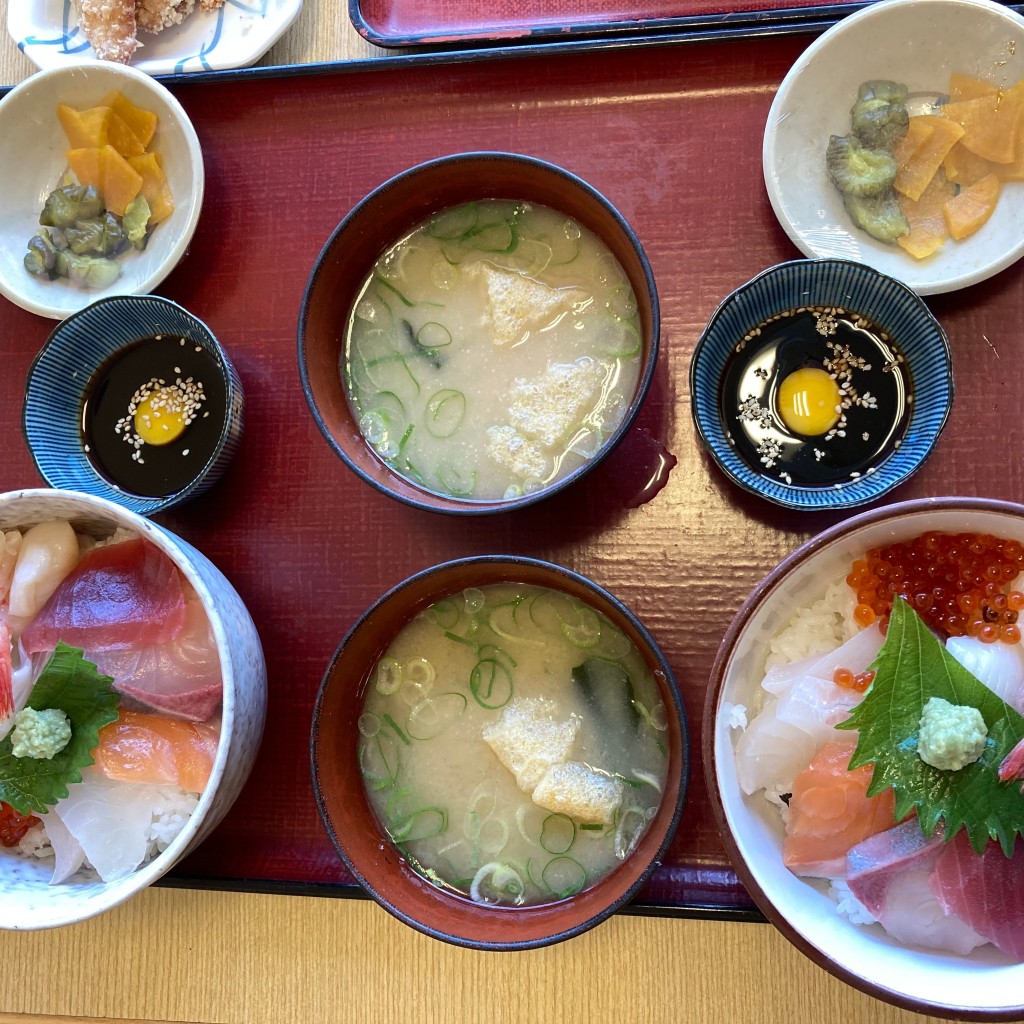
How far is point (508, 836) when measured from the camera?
1.56 m

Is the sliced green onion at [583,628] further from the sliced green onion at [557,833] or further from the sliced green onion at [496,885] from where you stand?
the sliced green onion at [496,885]

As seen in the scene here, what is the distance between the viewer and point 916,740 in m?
1.23

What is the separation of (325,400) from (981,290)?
115 centimetres

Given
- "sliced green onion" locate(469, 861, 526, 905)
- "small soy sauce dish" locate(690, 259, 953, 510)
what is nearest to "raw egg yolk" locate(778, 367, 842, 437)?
"small soy sauce dish" locate(690, 259, 953, 510)

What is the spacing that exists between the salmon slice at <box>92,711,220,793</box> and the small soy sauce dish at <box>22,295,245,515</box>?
376mm

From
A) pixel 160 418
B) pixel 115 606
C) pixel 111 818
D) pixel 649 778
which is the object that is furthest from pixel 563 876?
pixel 160 418

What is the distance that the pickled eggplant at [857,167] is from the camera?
5.38 ft

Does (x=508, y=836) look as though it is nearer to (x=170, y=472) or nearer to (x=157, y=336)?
(x=170, y=472)

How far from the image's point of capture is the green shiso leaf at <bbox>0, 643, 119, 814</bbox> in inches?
56.6

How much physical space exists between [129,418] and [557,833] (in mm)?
1092

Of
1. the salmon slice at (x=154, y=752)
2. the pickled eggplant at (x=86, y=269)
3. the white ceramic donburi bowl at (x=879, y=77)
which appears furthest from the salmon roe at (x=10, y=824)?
the white ceramic donburi bowl at (x=879, y=77)

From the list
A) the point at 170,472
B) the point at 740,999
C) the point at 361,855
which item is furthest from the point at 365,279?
the point at 740,999

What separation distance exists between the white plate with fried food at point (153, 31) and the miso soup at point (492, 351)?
21.8 inches

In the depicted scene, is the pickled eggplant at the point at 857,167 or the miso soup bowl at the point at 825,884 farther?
the pickled eggplant at the point at 857,167
